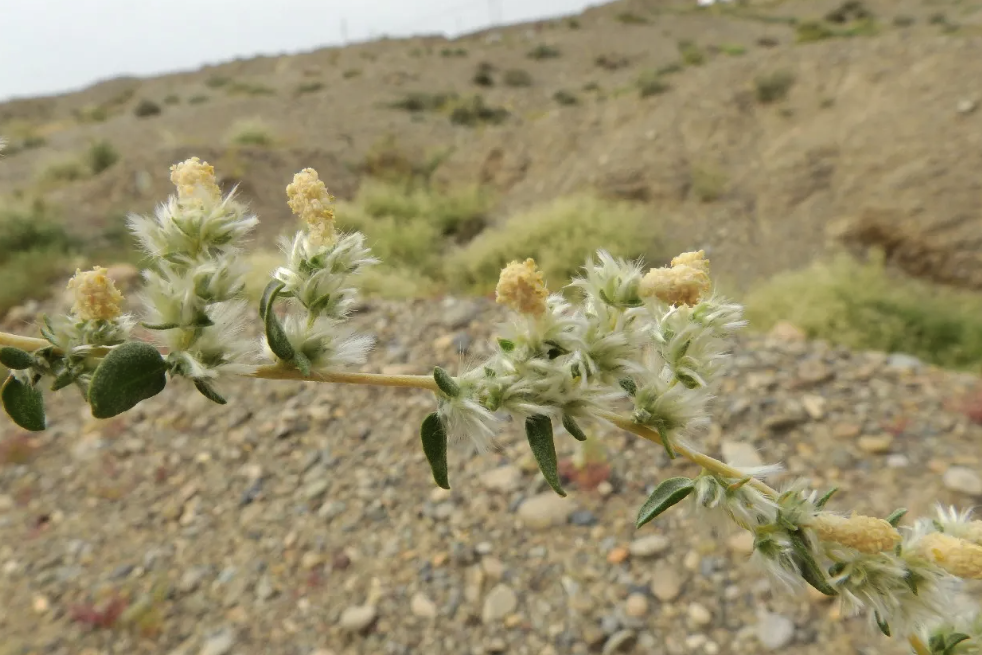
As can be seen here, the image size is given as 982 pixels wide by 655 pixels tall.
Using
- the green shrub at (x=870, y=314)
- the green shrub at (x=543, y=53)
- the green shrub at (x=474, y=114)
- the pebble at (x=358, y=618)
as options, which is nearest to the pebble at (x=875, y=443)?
the green shrub at (x=870, y=314)

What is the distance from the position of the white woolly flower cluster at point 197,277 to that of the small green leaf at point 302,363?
56mm

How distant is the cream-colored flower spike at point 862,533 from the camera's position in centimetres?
85

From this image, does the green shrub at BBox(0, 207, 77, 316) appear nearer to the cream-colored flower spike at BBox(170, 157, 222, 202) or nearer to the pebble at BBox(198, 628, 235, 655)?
the pebble at BBox(198, 628, 235, 655)

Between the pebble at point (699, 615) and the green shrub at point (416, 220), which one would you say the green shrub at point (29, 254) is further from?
the pebble at point (699, 615)

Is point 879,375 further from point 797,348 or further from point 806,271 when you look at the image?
point 806,271

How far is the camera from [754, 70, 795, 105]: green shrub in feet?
29.9

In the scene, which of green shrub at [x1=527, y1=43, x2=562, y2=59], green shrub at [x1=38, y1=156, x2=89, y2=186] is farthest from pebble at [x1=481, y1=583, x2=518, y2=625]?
green shrub at [x1=527, y1=43, x2=562, y2=59]

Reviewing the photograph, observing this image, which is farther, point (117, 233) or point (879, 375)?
point (117, 233)

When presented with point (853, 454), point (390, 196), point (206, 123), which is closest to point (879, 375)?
point (853, 454)

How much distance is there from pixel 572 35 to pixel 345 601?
1076 inches

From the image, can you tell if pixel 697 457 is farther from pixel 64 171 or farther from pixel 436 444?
pixel 64 171

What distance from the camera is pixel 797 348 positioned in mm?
4258

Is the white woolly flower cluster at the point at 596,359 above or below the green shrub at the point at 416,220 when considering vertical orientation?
above

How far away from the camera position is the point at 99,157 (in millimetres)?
11969
